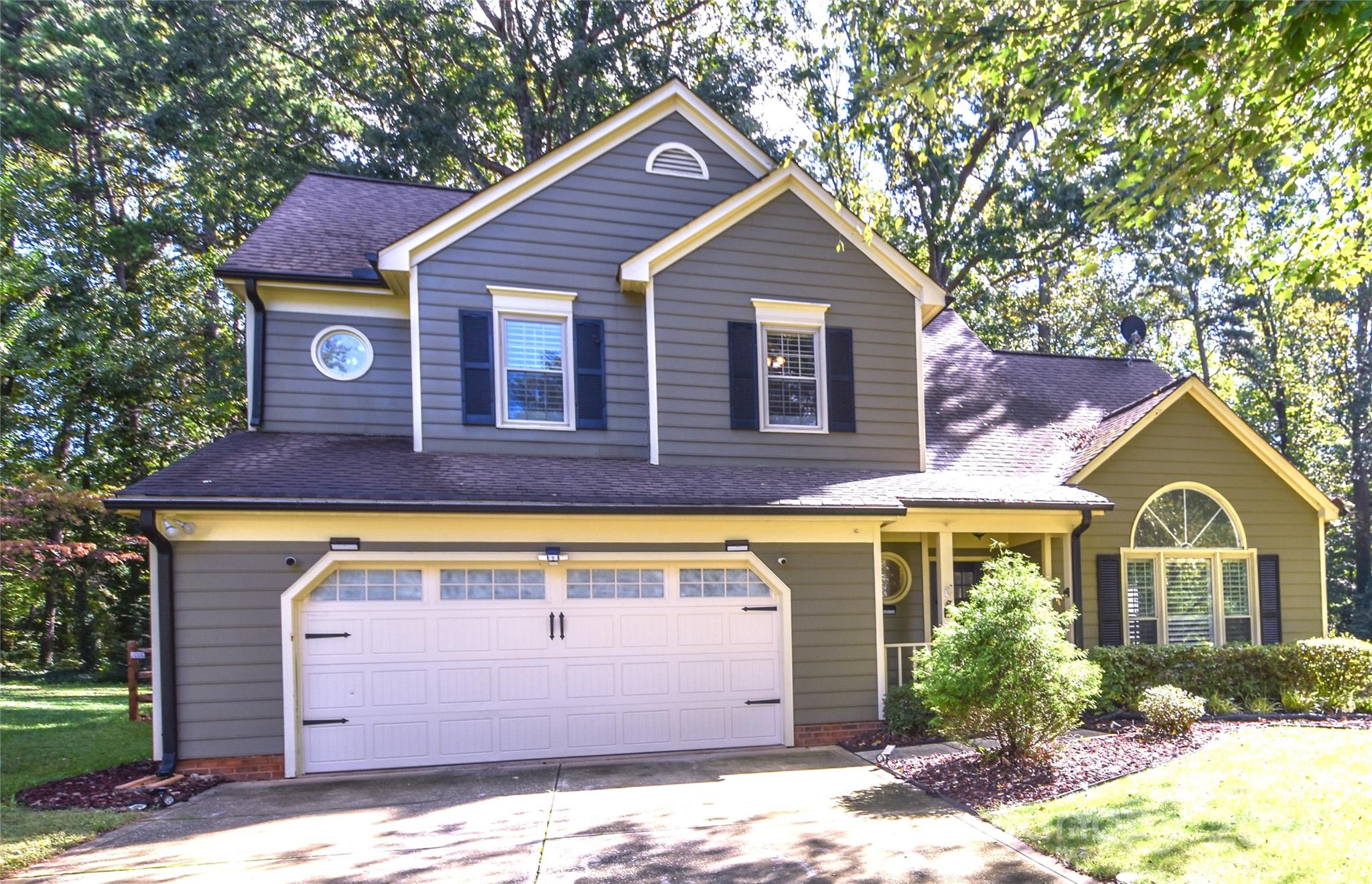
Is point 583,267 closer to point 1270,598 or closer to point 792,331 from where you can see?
point 792,331

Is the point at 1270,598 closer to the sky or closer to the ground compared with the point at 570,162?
closer to the ground

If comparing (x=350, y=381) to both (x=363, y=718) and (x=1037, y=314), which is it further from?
(x=1037, y=314)

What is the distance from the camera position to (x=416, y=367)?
9.91 metres

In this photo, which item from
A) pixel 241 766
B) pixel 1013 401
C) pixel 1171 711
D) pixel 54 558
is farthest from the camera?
pixel 54 558

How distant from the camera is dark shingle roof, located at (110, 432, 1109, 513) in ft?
27.1

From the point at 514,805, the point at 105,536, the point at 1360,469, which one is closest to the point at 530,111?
the point at 105,536

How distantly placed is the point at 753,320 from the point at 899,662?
453 centimetres

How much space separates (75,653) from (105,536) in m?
4.23

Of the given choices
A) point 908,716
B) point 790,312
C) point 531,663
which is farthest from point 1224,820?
point 790,312

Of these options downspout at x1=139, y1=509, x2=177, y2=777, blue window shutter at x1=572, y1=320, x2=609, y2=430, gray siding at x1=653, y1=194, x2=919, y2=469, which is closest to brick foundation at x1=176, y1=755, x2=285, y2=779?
downspout at x1=139, y1=509, x2=177, y2=777

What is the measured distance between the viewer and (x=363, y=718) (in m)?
8.59

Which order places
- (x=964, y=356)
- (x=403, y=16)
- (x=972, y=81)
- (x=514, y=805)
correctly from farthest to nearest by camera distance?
(x=403, y=16), (x=964, y=356), (x=972, y=81), (x=514, y=805)

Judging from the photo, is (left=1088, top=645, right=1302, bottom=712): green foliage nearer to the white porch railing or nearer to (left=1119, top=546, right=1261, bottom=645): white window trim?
(left=1119, top=546, right=1261, bottom=645): white window trim

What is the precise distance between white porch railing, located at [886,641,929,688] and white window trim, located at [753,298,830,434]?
2.78 metres
